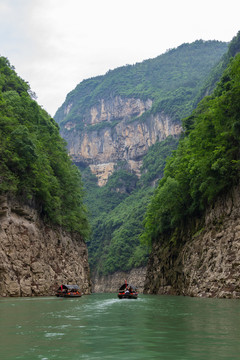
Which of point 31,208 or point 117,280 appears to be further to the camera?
point 117,280

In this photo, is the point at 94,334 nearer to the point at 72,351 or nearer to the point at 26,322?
the point at 72,351

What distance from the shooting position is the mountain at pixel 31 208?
41.2 metres

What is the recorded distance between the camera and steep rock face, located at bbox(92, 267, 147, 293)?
124m

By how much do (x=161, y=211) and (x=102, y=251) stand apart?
121 metres

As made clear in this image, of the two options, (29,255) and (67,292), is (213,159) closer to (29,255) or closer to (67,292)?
(67,292)

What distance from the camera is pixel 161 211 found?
59000 mm

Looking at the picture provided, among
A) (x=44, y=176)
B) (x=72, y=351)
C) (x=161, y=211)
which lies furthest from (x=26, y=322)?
(x=161, y=211)

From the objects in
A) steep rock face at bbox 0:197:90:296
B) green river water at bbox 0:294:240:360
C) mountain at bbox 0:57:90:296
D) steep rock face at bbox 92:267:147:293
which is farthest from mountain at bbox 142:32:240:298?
steep rock face at bbox 92:267:147:293

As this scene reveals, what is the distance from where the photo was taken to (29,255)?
144 feet

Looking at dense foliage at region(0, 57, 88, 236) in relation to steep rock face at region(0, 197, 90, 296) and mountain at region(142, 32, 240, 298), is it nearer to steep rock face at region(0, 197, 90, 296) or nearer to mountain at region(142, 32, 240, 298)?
steep rock face at region(0, 197, 90, 296)

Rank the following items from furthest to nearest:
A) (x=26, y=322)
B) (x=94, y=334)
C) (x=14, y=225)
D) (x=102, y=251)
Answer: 1. (x=102, y=251)
2. (x=14, y=225)
3. (x=26, y=322)
4. (x=94, y=334)

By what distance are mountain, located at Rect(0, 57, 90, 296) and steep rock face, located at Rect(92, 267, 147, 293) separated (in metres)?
58.2

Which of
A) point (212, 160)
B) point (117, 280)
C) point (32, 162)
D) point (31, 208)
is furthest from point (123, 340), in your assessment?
A: point (117, 280)

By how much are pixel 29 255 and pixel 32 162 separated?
11.1 meters
